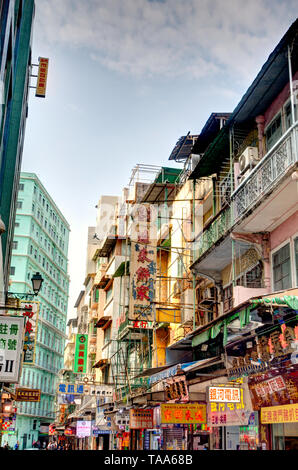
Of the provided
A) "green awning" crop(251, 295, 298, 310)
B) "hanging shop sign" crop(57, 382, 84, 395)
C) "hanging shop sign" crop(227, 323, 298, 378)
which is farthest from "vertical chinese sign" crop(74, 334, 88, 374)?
"green awning" crop(251, 295, 298, 310)

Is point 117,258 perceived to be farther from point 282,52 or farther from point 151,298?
point 282,52

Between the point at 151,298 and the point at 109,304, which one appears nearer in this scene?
the point at 151,298

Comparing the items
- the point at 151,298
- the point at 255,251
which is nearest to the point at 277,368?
the point at 255,251

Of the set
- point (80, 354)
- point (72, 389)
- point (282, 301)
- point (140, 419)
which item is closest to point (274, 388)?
point (282, 301)

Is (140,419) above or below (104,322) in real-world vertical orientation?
below

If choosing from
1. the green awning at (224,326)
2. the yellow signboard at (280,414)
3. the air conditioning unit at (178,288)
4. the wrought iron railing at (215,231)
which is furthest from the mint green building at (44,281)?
the yellow signboard at (280,414)

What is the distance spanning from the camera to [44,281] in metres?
75.1

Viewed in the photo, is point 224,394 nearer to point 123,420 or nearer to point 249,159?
point 249,159

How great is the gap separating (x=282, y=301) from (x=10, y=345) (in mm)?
5318

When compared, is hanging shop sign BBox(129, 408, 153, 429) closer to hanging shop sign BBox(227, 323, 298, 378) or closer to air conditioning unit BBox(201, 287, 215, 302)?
air conditioning unit BBox(201, 287, 215, 302)

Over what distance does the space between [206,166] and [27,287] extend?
52.4m

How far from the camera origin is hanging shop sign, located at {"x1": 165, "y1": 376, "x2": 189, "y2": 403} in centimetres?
1530

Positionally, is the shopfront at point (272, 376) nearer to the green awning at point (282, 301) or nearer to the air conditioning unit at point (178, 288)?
the green awning at point (282, 301)
